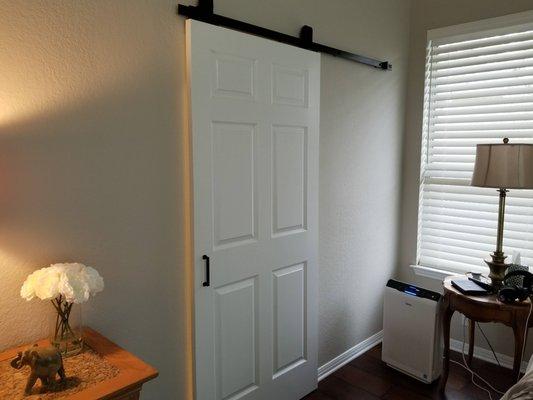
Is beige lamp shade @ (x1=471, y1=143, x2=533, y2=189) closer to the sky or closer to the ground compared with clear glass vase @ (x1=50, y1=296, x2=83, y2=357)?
closer to the sky

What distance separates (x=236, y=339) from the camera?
2.11 meters

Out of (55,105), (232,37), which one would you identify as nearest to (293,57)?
(232,37)

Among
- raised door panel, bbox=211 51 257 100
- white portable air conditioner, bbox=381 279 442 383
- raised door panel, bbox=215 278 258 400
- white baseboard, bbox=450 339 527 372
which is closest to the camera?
raised door panel, bbox=211 51 257 100

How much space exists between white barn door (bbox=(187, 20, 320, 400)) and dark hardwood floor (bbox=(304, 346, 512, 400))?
0.62ft

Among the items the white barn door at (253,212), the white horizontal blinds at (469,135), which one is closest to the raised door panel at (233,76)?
the white barn door at (253,212)

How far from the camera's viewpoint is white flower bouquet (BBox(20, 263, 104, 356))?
1.33m

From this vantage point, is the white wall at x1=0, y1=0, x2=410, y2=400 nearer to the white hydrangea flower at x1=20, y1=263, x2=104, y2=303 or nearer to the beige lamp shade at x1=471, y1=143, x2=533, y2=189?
the white hydrangea flower at x1=20, y1=263, x2=104, y2=303

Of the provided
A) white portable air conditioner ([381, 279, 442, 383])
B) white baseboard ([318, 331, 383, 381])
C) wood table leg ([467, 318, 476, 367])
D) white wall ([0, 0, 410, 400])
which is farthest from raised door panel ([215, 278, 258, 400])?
wood table leg ([467, 318, 476, 367])

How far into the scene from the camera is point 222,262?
2002 mm

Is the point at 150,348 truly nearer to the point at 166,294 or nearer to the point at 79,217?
the point at 166,294

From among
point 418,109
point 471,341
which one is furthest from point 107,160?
point 471,341

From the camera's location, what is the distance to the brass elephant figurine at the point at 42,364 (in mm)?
1169

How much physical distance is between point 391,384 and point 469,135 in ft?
5.72

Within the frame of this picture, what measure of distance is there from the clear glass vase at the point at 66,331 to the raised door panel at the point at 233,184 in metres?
0.69
